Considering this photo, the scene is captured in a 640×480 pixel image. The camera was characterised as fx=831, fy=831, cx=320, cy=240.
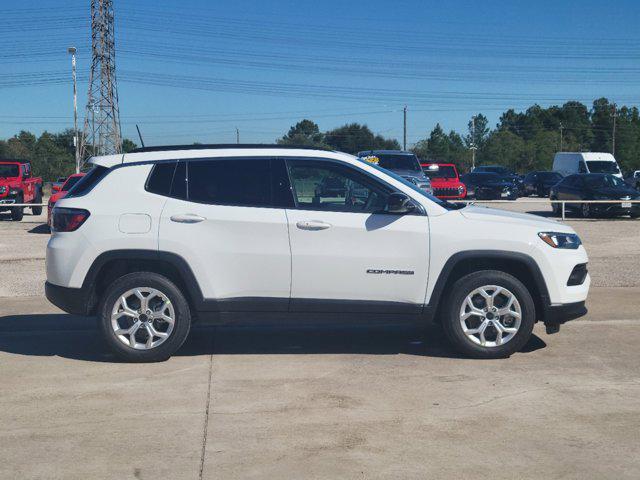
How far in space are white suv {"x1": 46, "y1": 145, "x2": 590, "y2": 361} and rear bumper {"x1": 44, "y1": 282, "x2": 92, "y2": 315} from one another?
0.01 meters

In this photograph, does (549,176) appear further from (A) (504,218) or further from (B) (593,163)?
(A) (504,218)

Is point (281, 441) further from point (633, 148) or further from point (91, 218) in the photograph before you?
point (633, 148)

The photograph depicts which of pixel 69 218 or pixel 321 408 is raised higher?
pixel 69 218

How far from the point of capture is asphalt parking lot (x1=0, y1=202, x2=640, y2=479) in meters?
4.85

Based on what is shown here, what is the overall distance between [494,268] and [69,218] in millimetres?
3735

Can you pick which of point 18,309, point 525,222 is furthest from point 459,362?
point 18,309

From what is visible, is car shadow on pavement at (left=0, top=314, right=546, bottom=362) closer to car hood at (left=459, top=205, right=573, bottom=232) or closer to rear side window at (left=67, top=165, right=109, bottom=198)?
car hood at (left=459, top=205, right=573, bottom=232)

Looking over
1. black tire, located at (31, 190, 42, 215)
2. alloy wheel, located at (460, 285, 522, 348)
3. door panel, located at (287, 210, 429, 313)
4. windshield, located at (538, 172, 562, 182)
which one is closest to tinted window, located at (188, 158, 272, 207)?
door panel, located at (287, 210, 429, 313)

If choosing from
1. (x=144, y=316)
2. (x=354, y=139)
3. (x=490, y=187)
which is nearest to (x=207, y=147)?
(x=144, y=316)

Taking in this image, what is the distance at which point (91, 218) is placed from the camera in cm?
714

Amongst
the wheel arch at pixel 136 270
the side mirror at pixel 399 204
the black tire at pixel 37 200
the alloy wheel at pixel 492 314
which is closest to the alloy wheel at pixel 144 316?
the wheel arch at pixel 136 270

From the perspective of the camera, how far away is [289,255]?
7.07 metres

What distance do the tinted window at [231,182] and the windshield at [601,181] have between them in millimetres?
19829

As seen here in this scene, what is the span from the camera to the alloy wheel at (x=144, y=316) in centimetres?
712
